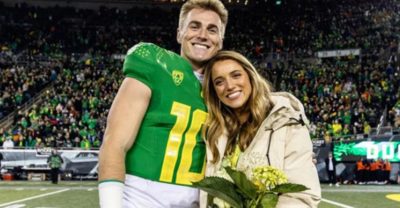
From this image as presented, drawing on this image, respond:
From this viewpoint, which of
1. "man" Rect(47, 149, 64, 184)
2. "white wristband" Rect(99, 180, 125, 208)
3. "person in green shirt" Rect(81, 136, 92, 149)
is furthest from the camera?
"person in green shirt" Rect(81, 136, 92, 149)

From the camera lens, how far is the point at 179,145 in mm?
2607

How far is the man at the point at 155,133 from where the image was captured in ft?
7.78

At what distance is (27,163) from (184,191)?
670 inches

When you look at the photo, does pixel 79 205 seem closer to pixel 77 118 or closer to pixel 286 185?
pixel 286 185

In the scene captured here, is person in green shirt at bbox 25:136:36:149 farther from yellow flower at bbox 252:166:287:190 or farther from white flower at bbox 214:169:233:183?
yellow flower at bbox 252:166:287:190

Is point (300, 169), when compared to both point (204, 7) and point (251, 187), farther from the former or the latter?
point (204, 7)

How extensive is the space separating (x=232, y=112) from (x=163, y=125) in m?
0.54

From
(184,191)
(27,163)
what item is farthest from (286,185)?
(27,163)

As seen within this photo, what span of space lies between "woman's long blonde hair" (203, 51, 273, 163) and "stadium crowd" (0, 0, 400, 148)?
50.6ft

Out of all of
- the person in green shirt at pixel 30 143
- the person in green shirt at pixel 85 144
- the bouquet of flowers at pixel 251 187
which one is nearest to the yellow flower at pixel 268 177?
the bouquet of flowers at pixel 251 187

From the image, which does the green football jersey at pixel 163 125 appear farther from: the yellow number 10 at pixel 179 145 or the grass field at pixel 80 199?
the grass field at pixel 80 199

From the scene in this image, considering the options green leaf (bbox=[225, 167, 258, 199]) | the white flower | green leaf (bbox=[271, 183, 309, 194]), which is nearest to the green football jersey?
the white flower

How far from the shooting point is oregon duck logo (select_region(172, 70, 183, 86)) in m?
2.62

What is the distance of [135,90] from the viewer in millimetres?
2430
